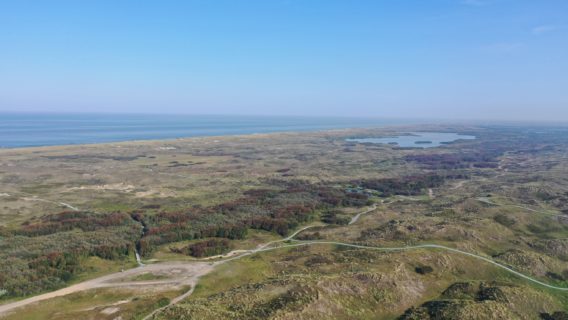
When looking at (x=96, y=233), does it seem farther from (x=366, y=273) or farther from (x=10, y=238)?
(x=366, y=273)

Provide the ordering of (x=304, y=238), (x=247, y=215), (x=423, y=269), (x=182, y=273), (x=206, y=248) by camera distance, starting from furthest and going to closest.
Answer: (x=247, y=215)
(x=304, y=238)
(x=206, y=248)
(x=423, y=269)
(x=182, y=273)

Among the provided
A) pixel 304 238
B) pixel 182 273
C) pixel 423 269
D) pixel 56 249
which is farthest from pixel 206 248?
pixel 423 269

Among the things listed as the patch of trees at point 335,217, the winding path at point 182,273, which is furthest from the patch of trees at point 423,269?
the patch of trees at point 335,217

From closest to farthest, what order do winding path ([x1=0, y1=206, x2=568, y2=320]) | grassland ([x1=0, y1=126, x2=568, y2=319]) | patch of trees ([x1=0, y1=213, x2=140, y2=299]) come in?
grassland ([x1=0, y1=126, x2=568, y2=319]) < winding path ([x1=0, y1=206, x2=568, y2=320]) < patch of trees ([x1=0, y1=213, x2=140, y2=299])

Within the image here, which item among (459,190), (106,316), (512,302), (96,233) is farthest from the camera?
(459,190)

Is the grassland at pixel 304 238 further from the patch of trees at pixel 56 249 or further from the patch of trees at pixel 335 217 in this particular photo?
the patch of trees at pixel 56 249

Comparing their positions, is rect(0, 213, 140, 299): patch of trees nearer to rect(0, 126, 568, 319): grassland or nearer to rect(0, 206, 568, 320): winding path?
rect(0, 126, 568, 319): grassland

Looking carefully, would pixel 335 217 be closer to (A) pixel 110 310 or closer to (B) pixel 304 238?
(B) pixel 304 238

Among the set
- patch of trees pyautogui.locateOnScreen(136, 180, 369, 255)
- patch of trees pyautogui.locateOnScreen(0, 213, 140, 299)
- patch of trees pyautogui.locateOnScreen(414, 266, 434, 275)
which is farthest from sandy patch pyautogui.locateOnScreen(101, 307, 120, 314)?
patch of trees pyautogui.locateOnScreen(414, 266, 434, 275)

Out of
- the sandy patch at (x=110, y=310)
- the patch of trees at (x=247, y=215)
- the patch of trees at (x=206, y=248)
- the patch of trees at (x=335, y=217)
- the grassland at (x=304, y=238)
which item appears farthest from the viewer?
the patch of trees at (x=335, y=217)

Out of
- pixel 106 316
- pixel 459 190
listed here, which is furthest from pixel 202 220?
pixel 459 190

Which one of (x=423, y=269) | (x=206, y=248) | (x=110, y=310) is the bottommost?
(x=206, y=248)
